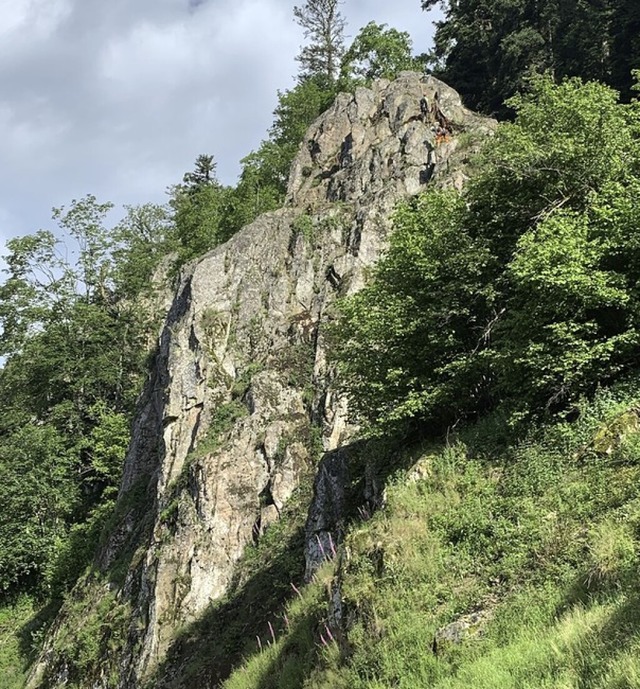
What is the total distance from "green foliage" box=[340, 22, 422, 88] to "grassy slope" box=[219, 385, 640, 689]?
40191 millimetres

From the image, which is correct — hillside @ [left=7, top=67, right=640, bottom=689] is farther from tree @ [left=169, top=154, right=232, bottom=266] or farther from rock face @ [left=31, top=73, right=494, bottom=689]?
tree @ [left=169, top=154, right=232, bottom=266]

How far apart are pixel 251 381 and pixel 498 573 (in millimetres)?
14319

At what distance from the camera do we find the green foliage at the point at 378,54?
4359cm

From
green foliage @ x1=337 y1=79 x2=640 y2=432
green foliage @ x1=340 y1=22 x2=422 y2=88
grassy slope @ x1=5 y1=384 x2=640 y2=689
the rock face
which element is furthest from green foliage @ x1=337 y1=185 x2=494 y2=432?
green foliage @ x1=340 y1=22 x2=422 y2=88

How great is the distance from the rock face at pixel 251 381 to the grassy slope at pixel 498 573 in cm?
442

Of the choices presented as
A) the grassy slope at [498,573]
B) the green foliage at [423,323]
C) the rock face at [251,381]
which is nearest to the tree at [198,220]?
the rock face at [251,381]

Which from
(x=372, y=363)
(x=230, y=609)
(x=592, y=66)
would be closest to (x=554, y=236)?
(x=372, y=363)

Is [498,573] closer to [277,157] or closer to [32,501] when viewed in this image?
[32,501]

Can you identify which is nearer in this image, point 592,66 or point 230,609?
point 230,609

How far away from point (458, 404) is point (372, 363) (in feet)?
6.49

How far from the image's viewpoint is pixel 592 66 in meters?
33.5

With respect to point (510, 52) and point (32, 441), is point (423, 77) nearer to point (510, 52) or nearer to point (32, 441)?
point (510, 52)

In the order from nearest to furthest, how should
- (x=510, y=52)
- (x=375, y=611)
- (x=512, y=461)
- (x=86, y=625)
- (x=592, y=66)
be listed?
(x=375, y=611)
(x=512, y=461)
(x=86, y=625)
(x=592, y=66)
(x=510, y=52)

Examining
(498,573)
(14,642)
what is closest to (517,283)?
(498,573)
